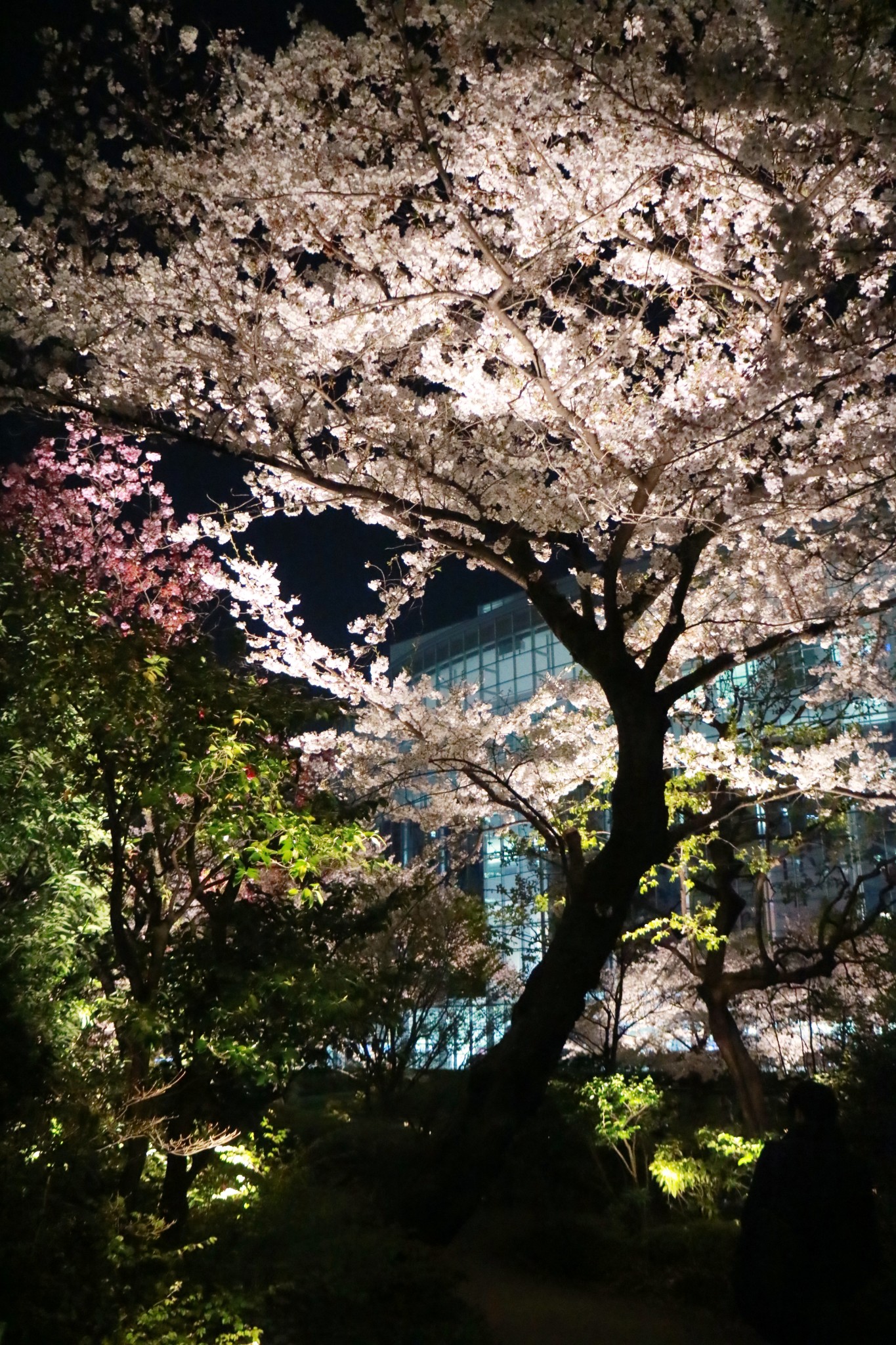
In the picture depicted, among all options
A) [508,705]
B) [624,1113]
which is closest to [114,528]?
[508,705]

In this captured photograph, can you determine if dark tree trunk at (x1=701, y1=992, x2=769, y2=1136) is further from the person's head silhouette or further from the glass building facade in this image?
the person's head silhouette

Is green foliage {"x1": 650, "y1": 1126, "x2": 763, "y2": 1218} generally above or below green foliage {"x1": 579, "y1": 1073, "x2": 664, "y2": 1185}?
below

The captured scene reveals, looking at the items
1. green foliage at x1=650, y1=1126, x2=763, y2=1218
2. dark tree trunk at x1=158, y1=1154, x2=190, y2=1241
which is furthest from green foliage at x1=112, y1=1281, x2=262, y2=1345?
green foliage at x1=650, y1=1126, x2=763, y2=1218

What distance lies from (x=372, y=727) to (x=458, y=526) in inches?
120

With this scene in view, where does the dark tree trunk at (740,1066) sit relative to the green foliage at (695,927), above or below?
below

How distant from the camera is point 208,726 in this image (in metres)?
4.45

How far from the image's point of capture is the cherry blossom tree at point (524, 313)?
5.19 metres

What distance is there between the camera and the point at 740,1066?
31.5 ft

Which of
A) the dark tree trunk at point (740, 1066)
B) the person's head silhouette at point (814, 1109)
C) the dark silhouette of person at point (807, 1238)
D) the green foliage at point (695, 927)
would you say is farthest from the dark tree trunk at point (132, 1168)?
the dark tree trunk at point (740, 1066)

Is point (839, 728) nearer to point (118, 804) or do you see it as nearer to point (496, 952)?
point (496, 952)

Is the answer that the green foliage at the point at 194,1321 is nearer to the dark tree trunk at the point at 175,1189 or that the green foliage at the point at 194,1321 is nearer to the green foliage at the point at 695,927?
the dark tree trunk at the point at 175,1189

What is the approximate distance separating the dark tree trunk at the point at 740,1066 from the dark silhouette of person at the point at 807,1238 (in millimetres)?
6833

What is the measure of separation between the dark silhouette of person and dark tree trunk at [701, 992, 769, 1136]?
6.83m

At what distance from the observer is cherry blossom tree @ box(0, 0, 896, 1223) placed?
5191mm
